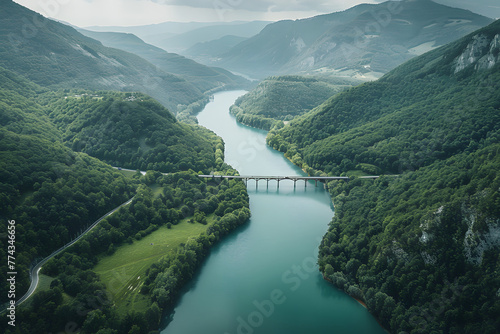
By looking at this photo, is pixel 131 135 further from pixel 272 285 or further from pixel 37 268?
pixel 272 285

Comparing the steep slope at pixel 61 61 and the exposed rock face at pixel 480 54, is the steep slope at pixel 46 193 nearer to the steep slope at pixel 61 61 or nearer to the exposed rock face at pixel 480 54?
the steep slope at pixel 61 61

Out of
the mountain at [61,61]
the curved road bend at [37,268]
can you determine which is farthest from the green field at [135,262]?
the mountain at [61,61]

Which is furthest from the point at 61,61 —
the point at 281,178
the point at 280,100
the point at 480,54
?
the point at 480,54

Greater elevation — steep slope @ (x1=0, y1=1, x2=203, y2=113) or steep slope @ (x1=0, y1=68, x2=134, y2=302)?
steep slope @ (x1=0, y1=1, x2=203, y2=113)

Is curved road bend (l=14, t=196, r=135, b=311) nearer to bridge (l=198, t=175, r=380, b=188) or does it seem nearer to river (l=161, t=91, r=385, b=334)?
river (l=161, t=91, r=385, b=334)

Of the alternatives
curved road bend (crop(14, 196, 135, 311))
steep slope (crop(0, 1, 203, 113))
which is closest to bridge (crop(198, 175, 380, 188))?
curved road bend (crop(14, 196, 135, 311))

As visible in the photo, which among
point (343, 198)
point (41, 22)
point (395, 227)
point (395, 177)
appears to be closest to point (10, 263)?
point (395, 227)
